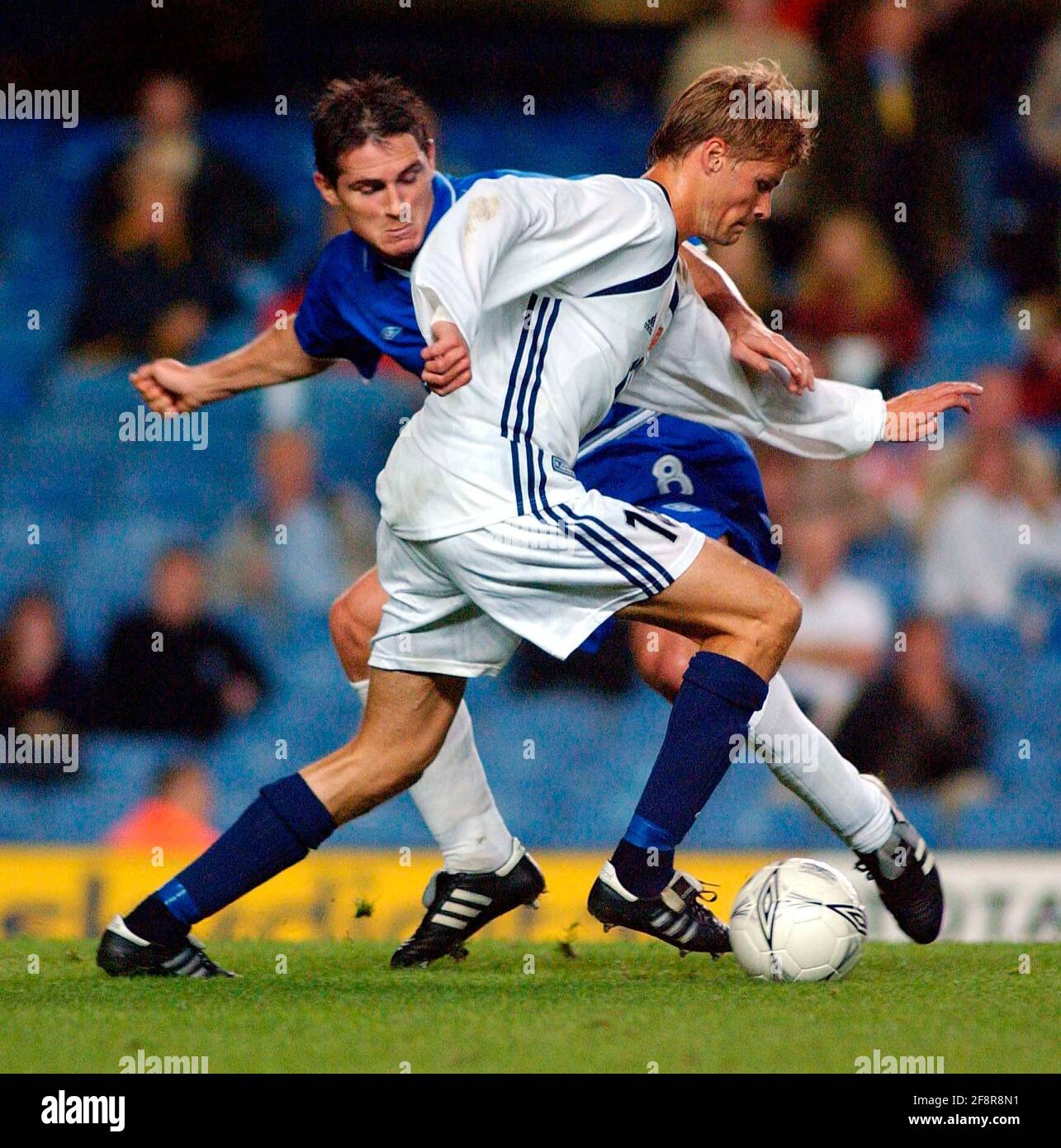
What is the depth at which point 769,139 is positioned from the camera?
4.11 metres

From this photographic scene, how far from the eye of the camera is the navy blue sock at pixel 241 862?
13.6ft

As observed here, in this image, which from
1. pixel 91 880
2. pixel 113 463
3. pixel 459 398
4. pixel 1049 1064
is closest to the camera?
pixel 1049 1064

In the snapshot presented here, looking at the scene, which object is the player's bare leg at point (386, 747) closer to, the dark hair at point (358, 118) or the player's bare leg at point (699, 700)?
the player's bare leg at point (699, 700)

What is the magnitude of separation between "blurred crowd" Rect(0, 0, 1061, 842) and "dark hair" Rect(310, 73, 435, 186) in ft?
15.5

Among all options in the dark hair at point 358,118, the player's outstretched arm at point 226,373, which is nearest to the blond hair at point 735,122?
the dark hair at point 358,118

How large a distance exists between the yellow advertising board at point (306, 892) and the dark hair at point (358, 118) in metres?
3.46

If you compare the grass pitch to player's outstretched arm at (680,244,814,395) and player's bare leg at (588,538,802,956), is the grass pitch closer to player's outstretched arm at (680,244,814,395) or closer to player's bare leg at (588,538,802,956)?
player's bare leg at (588,538,802,956)

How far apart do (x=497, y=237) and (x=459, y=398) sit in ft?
1.39

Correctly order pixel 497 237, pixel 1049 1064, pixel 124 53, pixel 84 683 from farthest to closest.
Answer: pixel 124 53 < pixel 84 683 < pixel 497 237 < pixel 1049 1064

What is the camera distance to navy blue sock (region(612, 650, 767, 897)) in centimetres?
394

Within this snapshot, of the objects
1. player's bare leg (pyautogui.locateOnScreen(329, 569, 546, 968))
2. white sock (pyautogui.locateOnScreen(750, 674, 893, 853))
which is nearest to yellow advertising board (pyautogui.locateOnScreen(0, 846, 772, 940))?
player's bare leg (pyautogui.locateOnScreen(329, 569, 546, 968))

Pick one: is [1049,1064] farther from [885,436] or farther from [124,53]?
[124,53]

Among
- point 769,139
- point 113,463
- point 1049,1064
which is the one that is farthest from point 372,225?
point 113,463

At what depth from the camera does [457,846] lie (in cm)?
476
